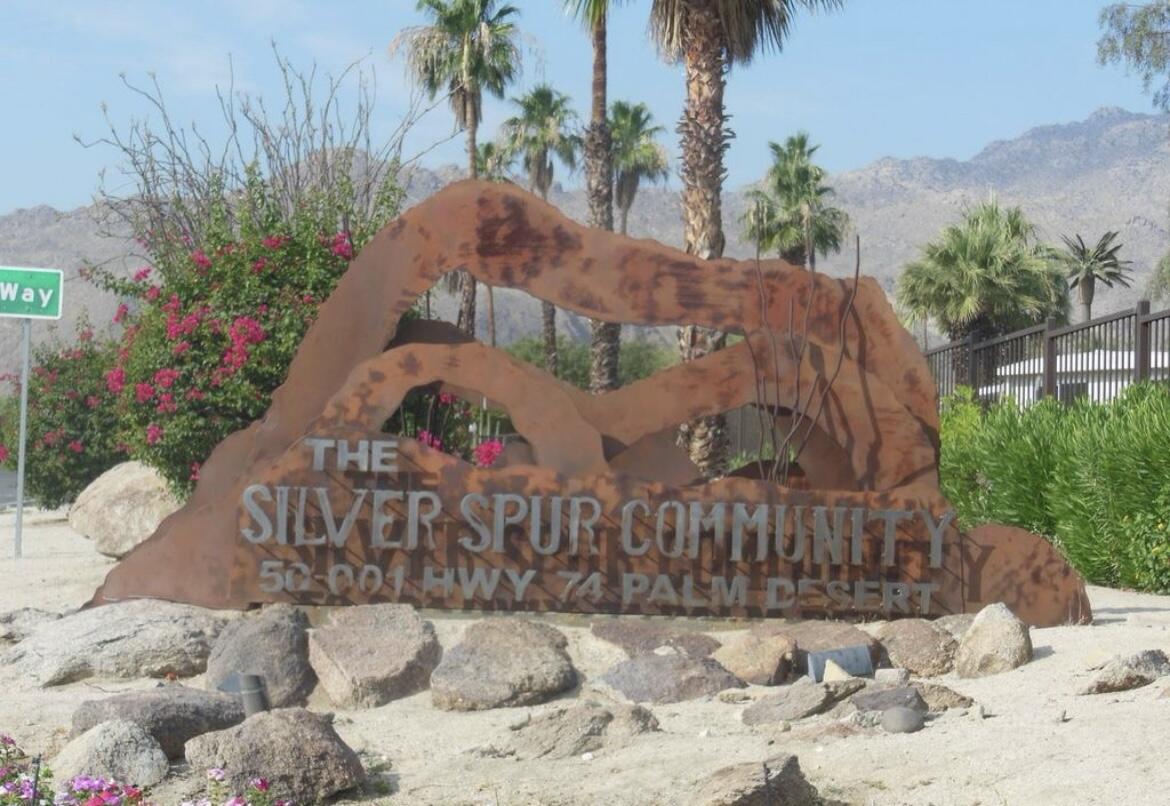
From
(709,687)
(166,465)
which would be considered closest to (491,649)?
(709,687)

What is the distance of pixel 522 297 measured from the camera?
149500mm

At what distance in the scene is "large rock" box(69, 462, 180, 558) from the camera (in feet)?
43.9

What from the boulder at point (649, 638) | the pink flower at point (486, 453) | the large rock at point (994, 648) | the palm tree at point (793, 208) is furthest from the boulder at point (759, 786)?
the palm tree at point (793, 208)

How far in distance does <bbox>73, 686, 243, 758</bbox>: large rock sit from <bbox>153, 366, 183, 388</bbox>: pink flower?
219 inches

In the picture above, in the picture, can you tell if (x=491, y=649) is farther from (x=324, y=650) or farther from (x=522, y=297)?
(x=522, y=297)

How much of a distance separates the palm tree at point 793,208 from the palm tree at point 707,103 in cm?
2411

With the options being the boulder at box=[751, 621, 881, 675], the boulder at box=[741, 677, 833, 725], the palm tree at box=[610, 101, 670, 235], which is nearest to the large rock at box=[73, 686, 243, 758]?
the boulder at box=[741, 677, 833, 725]

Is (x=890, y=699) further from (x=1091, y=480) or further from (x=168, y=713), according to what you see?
(x=1091, y=480)

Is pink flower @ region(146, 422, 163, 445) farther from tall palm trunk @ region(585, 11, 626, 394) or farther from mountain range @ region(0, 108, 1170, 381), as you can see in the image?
mountain range @ region(0, 108, 1170, 381)

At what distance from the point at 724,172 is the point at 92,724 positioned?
38.3 ft

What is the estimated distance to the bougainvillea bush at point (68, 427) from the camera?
2167 centimetres

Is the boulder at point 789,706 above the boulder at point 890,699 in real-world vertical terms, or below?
below

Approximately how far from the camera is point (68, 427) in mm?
21781

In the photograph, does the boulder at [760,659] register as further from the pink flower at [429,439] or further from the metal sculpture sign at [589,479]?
the pink flower at [429,439]
